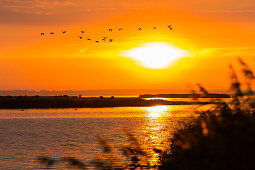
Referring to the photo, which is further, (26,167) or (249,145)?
(26,167)

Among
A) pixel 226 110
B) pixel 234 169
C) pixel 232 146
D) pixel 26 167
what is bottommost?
pixel 26 167

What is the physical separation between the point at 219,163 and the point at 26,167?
2222 cm

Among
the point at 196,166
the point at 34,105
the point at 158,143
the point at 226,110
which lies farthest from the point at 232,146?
the point at 34,105

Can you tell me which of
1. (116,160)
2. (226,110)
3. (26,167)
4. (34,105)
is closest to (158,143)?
(116,160)

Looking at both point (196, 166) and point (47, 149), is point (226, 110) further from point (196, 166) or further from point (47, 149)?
point (47, 149)

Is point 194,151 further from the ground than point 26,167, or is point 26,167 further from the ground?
point 194,151

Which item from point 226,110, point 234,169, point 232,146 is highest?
point 226,110

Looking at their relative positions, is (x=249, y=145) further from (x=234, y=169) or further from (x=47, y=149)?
(x=47, y=149)

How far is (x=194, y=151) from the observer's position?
10.7 m

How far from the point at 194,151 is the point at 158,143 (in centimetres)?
2974

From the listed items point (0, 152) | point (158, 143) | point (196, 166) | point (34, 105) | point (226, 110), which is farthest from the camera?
point (34, 105)

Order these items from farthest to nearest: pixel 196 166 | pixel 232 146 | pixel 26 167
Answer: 1. pixel 26 167
2. pixel 196 166
3. pixel 232 146

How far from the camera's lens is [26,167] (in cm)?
2986

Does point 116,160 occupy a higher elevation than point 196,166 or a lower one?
lower
